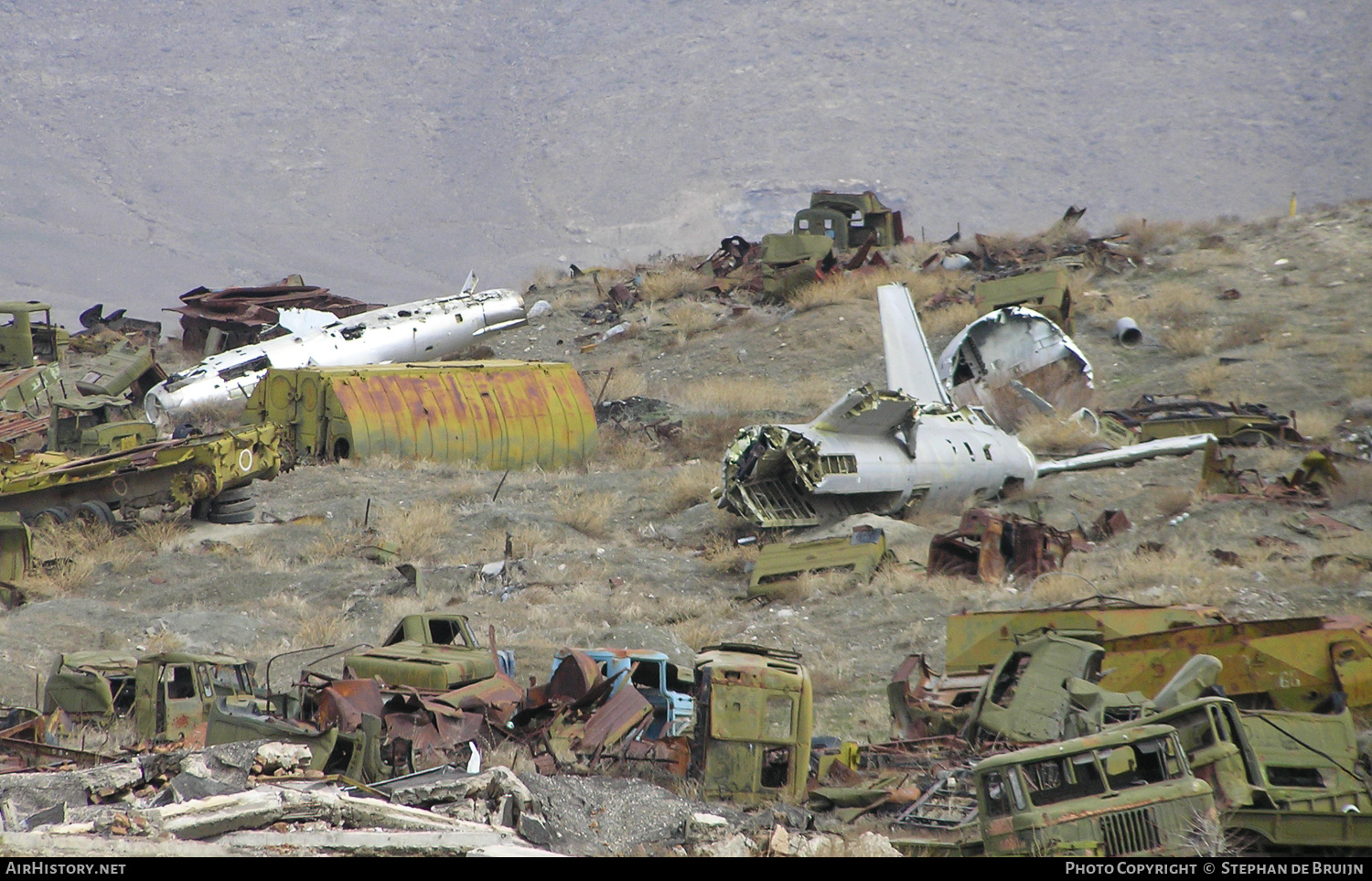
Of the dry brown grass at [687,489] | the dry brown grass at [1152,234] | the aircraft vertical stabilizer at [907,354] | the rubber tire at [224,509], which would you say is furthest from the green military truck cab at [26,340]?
the dry brown grass at [1152,234]

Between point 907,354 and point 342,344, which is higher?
point 342,344

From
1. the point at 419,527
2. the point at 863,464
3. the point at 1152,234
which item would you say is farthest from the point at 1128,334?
the point at 419,527

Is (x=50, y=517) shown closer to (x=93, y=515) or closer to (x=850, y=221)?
(x=93, y=515)

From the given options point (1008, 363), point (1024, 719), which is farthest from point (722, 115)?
point (1024, 719)

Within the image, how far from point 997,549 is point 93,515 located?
34.7 feet

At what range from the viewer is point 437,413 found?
65.7 ft

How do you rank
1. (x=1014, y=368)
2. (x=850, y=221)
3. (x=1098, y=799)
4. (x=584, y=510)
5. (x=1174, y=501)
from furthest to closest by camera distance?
(x=850, y=221) → (x=1014, y=368) → (x=584, y=510) → (x=1174, y=501) → (x=1098, y=799)

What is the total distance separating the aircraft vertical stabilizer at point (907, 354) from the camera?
18.0 meters

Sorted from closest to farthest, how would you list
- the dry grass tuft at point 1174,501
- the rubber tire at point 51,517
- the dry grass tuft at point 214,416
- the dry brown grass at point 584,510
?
the dry grass tuft at point 1174,501 → the rubber tire at point 51,517 → the dry brown grass at point 584,510 → the dry grass tuft at point 214,416

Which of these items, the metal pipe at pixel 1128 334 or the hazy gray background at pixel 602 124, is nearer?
the metal pipe at pixel 1128 334

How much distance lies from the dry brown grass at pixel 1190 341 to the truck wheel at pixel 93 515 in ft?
63.3

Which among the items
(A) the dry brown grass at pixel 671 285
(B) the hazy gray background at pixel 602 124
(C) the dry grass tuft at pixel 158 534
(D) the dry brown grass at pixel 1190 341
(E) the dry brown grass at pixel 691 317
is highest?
(B) the hazy gray background at pixel 602 124

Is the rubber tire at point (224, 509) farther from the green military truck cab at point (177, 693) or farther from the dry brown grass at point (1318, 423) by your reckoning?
the dry brown grass at point (1318, 423)

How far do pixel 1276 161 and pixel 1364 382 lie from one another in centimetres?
5145
